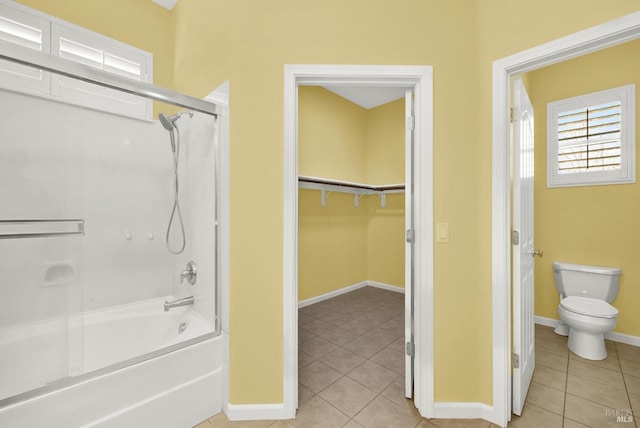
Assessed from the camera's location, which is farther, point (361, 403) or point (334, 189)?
point (334, 189)

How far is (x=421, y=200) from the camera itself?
1567 millimetres

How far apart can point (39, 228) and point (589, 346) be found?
12.7ft

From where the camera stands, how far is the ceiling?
3.57 m

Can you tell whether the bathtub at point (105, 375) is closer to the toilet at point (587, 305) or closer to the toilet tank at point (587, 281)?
the toilet at point (587, 305)

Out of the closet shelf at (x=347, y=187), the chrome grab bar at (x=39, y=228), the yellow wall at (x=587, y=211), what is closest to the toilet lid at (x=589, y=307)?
the yellow wall at (x=587, y=211)

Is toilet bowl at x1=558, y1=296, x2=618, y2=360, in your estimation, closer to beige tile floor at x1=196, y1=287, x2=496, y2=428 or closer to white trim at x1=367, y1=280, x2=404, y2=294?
beige tile floor at x1=196, y1=287, x2=496, y2=428

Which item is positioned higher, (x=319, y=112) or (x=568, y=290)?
(x=319, y=112)

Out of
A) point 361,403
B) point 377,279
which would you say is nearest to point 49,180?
point 361,403

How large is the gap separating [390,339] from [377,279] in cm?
164

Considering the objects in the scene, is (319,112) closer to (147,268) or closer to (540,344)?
(147,268)

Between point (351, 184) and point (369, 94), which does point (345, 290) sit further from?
point (369, 94)

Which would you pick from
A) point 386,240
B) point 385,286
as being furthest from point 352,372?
point 386,240

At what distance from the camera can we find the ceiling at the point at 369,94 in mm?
3568

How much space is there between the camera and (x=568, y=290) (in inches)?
97.0
